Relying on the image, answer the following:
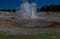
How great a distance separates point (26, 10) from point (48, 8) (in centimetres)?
3404

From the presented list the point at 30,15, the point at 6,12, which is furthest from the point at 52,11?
the point at 30,15

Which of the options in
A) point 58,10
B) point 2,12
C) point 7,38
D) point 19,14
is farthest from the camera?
point 58,10

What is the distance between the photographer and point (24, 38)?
14922mm

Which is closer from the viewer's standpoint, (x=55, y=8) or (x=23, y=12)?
(x=23, y=12)

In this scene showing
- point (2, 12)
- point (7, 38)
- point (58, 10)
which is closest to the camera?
point (7, 38)

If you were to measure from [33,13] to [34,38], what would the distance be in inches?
1266

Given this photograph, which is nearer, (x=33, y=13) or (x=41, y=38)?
(x=41, y=38)

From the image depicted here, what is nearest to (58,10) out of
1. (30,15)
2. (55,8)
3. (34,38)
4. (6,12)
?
(55,8)

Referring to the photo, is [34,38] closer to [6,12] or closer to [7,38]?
[7,38]

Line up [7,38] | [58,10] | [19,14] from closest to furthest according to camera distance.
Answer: [7,38], [19,14], [58,10]

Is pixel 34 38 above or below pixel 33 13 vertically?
below

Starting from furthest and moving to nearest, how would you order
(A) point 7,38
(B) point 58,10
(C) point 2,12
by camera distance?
(B) point 58,10 → (C) point 2,12 → (A) point 7,38

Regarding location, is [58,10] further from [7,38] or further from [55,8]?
[7,38]

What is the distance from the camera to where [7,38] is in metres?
14.8
